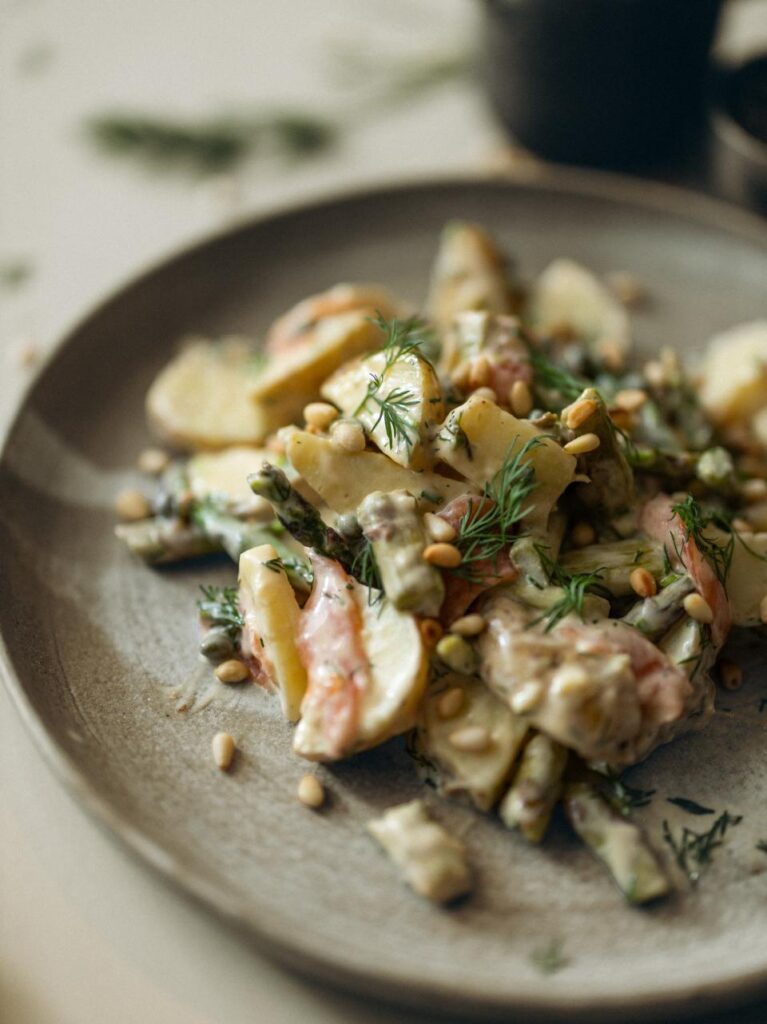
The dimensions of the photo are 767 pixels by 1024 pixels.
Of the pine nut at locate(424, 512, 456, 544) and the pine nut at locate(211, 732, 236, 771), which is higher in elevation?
the pine nut at locate(424, 512, 456, 544)

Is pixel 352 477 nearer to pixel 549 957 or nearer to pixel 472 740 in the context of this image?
pixel 472 740

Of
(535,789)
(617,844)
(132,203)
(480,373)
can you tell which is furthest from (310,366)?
(132,203)

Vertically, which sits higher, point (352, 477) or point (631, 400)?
point (352, 477)

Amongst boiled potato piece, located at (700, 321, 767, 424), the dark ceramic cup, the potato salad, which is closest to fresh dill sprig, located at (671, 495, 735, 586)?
the potato salad

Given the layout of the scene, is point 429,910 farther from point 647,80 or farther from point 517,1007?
point 647,80

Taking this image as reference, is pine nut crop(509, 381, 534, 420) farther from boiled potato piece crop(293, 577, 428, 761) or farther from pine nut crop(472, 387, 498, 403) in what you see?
boiled potato piece crop(293, 577, 428, 761)

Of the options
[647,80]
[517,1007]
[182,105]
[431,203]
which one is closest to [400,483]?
[517,1007]
